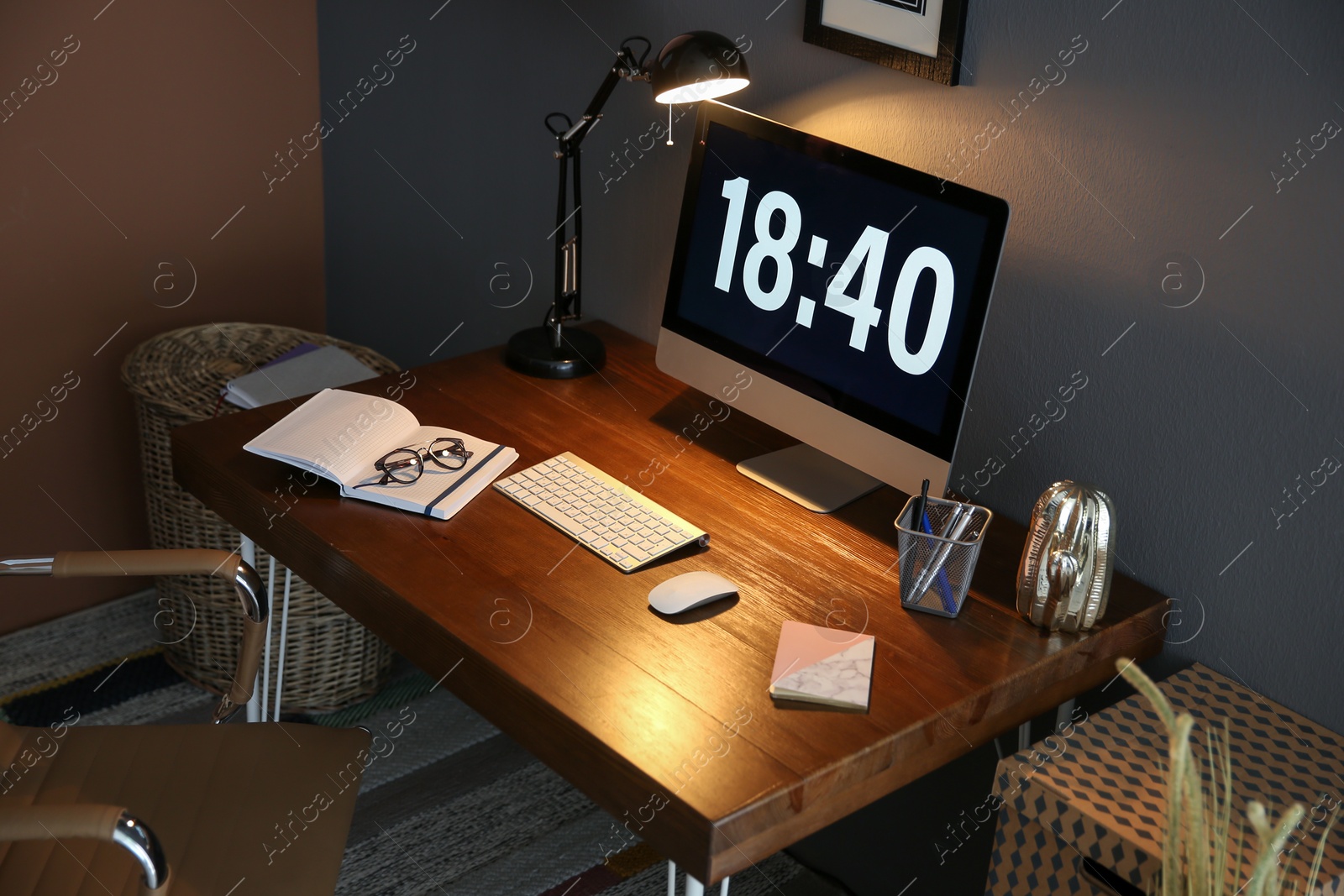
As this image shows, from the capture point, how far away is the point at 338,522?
157cm

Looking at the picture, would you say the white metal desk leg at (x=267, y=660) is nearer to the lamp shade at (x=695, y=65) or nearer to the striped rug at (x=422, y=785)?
the striped rug at (x=422, y=785)

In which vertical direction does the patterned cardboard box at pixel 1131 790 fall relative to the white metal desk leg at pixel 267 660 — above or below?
above

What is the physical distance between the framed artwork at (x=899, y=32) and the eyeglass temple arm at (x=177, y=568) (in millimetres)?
1076

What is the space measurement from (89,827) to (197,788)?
33cm

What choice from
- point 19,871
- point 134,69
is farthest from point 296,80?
point 19,871

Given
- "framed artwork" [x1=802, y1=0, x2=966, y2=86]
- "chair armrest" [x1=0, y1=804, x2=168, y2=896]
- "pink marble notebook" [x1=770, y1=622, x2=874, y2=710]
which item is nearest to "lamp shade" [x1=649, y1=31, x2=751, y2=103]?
"framed artwork" [x1=802, y1=0, x2=966, y2=86]

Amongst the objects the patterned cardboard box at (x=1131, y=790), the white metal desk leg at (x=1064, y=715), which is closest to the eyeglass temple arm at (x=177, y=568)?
the patterned cardboard box at (x=1131, y=790)

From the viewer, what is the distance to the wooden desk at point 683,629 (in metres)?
1.19

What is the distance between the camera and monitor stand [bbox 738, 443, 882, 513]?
5.56 ft

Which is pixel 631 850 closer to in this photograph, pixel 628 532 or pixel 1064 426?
pixel 628 532

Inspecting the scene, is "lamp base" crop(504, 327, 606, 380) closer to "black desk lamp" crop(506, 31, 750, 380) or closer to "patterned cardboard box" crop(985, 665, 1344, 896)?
"black desk lamp" crop(506, 31, 750, 380)

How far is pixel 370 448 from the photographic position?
5.57 feet

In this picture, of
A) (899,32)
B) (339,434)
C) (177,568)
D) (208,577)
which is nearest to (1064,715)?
(899,32)

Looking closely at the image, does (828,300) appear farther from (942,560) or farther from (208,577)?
(208,577)
